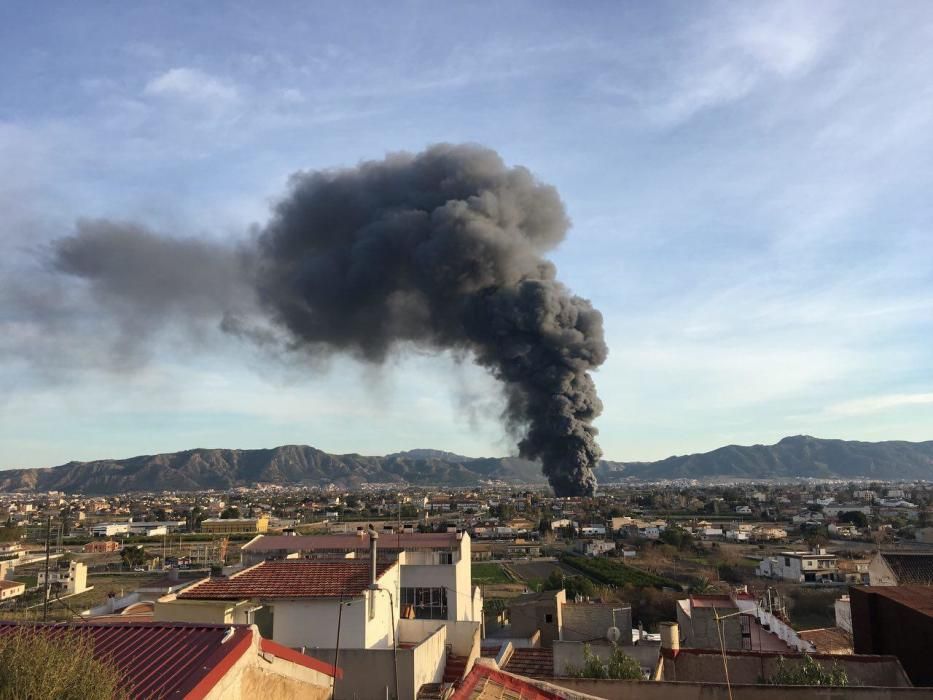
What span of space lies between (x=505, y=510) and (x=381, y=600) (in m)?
69.4

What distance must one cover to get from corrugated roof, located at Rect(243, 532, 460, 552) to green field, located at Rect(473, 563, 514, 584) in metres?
17.7

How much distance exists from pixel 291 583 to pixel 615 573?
91.4 ft

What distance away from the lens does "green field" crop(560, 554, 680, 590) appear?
32.2 metres

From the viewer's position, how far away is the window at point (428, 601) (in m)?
13.5

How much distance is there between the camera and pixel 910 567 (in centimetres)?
2027

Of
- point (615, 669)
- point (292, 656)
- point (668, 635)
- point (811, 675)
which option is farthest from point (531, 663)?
point (292, 656)

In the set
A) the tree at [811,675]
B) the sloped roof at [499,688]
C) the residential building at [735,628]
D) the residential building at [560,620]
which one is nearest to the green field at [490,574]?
the residential building at [560,620]

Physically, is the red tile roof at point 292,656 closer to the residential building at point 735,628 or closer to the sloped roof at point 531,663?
the sloped roof at point 531,663

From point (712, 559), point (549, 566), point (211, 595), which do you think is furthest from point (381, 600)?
point (712, 559)

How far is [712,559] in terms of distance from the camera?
42.1 m

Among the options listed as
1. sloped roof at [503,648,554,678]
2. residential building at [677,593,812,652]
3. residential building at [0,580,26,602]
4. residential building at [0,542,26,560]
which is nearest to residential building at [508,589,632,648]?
residential building at [677,593,812,652]

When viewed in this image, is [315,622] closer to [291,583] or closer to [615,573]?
[291,583]

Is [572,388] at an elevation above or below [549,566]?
above

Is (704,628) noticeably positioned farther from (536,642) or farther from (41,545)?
(41,545)
